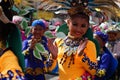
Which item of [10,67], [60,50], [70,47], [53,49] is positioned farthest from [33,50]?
[10,67]

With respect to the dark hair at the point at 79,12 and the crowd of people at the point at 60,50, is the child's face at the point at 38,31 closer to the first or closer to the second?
the crowd of people at the point at 60,50

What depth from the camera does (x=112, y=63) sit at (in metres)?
4.82

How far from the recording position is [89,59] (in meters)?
3.54

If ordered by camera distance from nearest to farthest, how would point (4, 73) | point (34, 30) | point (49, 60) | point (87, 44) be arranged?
point (4, 73), point (87, 44), point (49, 60), point (34, 30)

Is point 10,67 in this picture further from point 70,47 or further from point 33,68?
point 33,68

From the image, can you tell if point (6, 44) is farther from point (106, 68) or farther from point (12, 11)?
point (106, 68)

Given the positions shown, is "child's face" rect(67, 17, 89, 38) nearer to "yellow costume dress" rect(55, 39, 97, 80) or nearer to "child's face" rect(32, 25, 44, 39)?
"yellow costume dress" rect(55, 39, 97, 80)

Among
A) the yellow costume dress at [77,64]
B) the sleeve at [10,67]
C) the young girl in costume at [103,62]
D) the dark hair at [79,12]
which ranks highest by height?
the sleeve at [10,67]

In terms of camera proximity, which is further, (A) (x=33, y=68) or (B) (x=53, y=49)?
(A) (x=33, y=68)

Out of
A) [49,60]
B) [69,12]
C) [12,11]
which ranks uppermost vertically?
[12,11]

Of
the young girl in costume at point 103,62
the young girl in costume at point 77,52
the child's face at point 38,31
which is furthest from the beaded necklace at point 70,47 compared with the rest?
the young girl in costume at point 103,62

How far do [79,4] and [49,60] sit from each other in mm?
732

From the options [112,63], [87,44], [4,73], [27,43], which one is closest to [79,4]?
[87,44]

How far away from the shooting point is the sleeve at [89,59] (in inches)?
139
